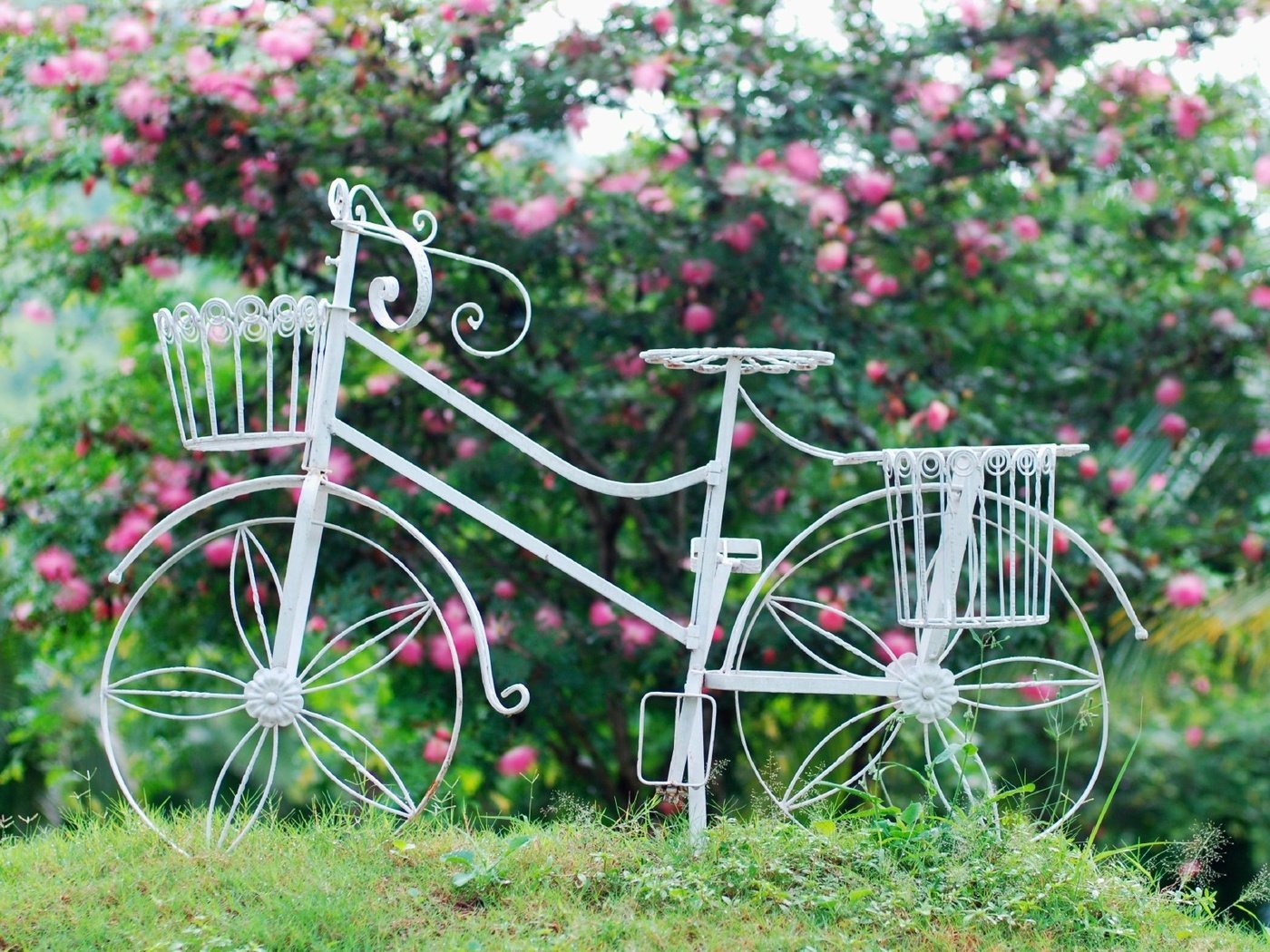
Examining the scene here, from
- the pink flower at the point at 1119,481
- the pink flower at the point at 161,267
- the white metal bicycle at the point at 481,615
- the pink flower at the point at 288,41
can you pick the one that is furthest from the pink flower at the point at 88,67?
the pink flower at the point at 1119,481

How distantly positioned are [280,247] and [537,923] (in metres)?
2.85

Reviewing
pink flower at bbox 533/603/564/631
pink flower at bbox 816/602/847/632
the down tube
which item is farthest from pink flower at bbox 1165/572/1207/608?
the down tube

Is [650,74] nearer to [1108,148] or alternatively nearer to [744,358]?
[744,358]

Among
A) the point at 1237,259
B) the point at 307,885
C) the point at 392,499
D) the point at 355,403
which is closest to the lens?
the point at 307,885

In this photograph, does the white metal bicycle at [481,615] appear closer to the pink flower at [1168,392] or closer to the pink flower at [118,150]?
the pink flower at [118,150]

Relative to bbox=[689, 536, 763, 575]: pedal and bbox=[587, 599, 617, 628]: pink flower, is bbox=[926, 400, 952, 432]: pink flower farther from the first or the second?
bbox=[689, 536, 763, 575]: pedal

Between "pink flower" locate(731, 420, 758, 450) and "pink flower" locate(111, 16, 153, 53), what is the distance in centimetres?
250

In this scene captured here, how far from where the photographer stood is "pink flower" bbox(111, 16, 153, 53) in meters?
4.91

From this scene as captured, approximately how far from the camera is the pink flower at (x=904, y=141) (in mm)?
5203

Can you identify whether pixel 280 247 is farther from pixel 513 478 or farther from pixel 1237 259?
pixel 1237 259

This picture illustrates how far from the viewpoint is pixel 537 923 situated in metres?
3.11

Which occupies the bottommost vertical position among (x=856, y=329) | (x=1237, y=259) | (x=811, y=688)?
(x=811, y=688)

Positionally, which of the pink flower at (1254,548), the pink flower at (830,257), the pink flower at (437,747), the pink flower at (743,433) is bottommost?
the pink flower at (437,747)

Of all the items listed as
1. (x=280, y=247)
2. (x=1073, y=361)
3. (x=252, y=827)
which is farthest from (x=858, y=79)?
(x=252, y=827)
